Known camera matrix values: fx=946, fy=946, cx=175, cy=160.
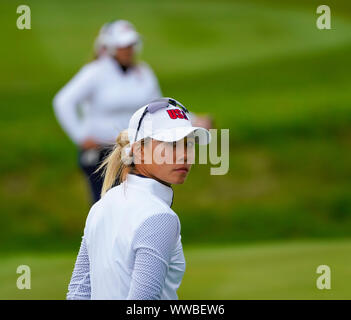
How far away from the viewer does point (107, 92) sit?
7070mm

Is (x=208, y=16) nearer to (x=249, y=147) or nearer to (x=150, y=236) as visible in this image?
(x=249, y=147)

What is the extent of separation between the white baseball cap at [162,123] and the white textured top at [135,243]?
137mm

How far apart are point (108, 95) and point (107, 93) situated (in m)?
0.02

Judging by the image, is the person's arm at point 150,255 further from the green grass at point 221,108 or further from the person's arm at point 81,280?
the green grass at point 221,108

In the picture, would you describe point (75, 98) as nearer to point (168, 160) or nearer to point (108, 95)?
point (108, 95)

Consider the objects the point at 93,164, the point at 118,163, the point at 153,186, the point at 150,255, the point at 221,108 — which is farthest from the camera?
the point at 221,108

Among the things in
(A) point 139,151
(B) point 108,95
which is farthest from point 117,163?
(B) point 108,95

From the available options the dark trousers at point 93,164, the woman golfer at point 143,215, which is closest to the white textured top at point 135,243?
the woman golfer at point 143,215

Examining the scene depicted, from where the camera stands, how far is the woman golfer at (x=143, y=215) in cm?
274

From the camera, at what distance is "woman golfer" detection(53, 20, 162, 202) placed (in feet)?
23.0

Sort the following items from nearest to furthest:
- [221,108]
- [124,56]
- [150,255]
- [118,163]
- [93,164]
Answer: [150,255]
[118,163]
[93,164]
[124,56]
[221,108]

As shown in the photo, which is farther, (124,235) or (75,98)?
(75,98)

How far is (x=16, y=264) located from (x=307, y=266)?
248 cm
